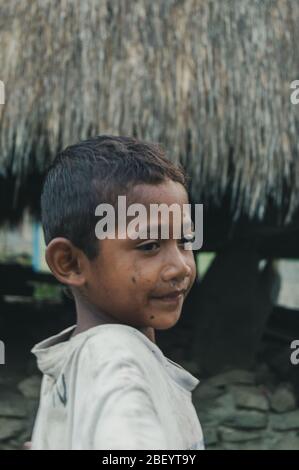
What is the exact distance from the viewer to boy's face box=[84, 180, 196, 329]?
38.2 inches

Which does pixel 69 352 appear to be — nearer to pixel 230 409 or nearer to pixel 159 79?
pixel 159 79

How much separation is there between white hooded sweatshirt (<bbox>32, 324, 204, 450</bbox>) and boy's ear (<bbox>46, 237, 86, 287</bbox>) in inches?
3.1

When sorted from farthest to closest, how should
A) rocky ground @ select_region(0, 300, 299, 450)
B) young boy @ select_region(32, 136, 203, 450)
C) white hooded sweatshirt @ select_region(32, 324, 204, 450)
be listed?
rocky ground @ select_region(0, 300, 299, 450) < young boy @ select_region(32, 136, 203, 450) < white hooded sweatshirt @ select_region(32, 324, 204, 450)

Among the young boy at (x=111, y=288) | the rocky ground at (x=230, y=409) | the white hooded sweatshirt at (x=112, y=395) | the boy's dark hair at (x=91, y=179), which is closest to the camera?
the white hooded sweatshirt at (x=112, y=395)

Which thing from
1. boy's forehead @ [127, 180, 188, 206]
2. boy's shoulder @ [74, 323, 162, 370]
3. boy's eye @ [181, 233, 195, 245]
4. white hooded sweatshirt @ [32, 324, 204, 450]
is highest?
boy's forehead @ [127, 180, 188, 206]

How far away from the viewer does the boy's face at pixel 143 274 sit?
970mm

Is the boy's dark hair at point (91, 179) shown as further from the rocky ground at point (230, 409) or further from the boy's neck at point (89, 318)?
the rocky ground at point (230, 409)

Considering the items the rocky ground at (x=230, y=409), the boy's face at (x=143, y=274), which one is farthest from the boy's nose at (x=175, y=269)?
the rocky ground at (x=230, y=409)

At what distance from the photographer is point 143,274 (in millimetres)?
970

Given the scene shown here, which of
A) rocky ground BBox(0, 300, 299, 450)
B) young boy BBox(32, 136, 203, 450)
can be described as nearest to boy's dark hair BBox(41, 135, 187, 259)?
young boy BBox(32, 136, 203, 450)

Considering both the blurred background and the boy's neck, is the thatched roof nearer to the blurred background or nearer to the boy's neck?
the blurred background

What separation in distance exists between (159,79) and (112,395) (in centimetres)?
266
